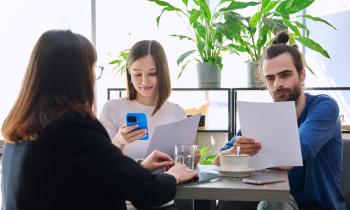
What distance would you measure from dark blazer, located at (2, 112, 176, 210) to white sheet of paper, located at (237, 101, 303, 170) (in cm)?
52

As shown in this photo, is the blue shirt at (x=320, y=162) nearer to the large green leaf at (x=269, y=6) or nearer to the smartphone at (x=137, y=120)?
the smartphone at (x=137, y=120)

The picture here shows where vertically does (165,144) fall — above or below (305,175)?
above

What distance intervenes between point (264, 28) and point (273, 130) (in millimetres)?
1548

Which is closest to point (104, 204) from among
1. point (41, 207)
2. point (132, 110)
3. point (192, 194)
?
point (41, 207)

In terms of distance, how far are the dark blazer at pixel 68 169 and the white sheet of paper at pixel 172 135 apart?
0.42 metres

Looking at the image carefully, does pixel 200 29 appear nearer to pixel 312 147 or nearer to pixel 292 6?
pixel 292 6

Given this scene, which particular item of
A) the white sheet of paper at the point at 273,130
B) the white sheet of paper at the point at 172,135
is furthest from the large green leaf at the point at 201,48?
the white sheet of paper at the point at 273,130

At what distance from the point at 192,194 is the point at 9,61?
2679 mm

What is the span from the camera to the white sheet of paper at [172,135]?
1443 millimetres

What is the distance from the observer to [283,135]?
1364mm

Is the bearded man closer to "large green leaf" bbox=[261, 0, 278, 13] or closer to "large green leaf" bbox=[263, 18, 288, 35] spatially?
"large green leaf" bbox=[263, 18, 288, 35]

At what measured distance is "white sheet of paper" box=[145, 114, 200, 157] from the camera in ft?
4.74

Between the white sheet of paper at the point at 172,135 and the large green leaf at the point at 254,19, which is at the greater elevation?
the large green leaf at the point at 254,19

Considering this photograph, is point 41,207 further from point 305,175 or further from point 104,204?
point 305,175
